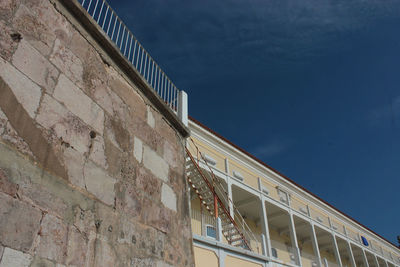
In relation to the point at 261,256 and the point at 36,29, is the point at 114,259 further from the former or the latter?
the point at 261,256

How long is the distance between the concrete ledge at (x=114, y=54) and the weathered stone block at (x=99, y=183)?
5.17 ft

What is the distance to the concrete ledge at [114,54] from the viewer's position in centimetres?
352

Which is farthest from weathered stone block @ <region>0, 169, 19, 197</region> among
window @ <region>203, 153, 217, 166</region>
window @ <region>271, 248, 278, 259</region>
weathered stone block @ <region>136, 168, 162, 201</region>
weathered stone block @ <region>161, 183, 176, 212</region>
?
window @ <region>271, 248, 278, 259</region>

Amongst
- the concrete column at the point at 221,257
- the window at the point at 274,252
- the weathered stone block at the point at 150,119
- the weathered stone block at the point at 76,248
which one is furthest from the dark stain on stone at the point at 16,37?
the window at the point at 274,252

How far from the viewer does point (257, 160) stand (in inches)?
698

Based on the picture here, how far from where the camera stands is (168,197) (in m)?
4.46

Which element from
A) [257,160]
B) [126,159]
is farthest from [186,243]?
[257,160]

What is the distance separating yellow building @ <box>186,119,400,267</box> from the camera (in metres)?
9.48

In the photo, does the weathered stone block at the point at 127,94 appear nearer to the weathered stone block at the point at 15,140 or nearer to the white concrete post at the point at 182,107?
the weathered stone block at the point at 15,140

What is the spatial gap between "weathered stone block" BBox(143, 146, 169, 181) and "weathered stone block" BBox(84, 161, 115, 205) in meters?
0.86

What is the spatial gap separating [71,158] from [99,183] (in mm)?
422

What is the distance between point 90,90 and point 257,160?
15.1 metres

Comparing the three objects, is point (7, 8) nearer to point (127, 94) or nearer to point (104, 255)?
point (127, 94)

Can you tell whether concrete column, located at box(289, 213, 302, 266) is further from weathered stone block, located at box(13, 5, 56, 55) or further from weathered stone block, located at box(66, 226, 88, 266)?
weathered stone block, located at box(13, 5, 56, 55)
